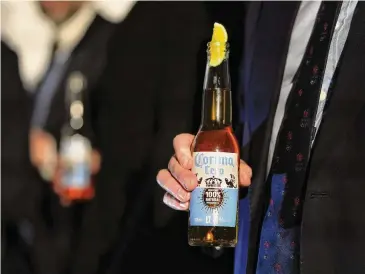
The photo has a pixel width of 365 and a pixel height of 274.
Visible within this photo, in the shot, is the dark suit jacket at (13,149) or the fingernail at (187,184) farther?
the dark suit jacket at (13,149)

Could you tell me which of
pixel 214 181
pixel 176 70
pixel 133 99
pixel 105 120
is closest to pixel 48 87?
pixel 105 120

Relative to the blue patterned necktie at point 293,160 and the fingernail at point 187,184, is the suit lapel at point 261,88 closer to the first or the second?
the blue patterned necktie at point 293,160

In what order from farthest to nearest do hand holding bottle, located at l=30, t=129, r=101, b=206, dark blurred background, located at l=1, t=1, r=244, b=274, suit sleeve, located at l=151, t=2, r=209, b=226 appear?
hand holding bottle, located at l=30, t=129, r=101, b=206, suit sleeve, located at l=151, t=2, r=209, b=226, dark blurred background, located at l=1, t=1, r=244, b=274

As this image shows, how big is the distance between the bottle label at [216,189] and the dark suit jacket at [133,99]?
1.81 ft

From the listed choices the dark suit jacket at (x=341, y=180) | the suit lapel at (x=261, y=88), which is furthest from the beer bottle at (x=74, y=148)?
the dark suit jacket at (x=341, y=180)

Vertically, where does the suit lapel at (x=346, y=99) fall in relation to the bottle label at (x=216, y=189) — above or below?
above

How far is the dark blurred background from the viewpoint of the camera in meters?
1.37

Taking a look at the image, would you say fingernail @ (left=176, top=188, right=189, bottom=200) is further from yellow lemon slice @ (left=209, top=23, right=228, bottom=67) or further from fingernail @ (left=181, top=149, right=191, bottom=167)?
yellow lemon slice @ (left=209, top=23, right=228, bottom=67)

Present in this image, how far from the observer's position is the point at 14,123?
2.75 m

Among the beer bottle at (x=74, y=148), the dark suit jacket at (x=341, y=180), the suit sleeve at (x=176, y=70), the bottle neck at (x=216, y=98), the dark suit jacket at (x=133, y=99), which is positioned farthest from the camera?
the beer bottle at (x=74, y=148)

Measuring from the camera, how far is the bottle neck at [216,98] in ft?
3.51

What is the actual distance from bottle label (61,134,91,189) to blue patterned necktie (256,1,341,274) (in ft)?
5.83

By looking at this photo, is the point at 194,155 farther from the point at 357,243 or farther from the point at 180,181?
the point at 357,243

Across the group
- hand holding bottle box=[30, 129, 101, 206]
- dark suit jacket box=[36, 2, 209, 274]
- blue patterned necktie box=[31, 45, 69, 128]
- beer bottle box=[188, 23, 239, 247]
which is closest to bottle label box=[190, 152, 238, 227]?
beer bottle box=[188, 23, 239, 247]
